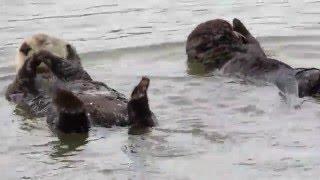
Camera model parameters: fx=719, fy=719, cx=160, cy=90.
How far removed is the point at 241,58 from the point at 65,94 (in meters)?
2.69

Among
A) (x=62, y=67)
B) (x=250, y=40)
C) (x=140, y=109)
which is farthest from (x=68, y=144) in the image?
(x=250, y=40)

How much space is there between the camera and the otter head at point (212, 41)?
312 inches

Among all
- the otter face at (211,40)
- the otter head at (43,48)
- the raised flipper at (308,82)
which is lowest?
the raised flipper at (308,82)

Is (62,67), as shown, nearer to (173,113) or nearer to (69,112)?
(173,113)

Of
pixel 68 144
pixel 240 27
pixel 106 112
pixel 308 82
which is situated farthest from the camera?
pixel 240 27

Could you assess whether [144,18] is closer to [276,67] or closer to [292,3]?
[292,3]

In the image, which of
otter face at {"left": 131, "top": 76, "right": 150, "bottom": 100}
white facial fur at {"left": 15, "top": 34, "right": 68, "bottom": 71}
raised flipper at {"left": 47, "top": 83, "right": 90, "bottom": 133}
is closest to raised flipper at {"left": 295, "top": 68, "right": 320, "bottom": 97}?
otter face at {"left": 131, "top": 76, "right": 150, "bottom": 100}

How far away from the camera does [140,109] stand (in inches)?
211

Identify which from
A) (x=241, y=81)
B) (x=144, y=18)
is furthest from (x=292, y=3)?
(x=241, y=81)

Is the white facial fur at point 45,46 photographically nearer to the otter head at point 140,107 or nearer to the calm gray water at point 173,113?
the calm gray water at point 173,113

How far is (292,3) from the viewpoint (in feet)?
37.0

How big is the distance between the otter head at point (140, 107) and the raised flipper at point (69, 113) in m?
0.35

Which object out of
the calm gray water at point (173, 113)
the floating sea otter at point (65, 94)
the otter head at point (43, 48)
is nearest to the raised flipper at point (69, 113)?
the floating sea otter at point (65, 94)

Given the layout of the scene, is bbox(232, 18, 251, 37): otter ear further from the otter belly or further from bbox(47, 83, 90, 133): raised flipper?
bbox(47, 83, 90, 133): raised flipper
